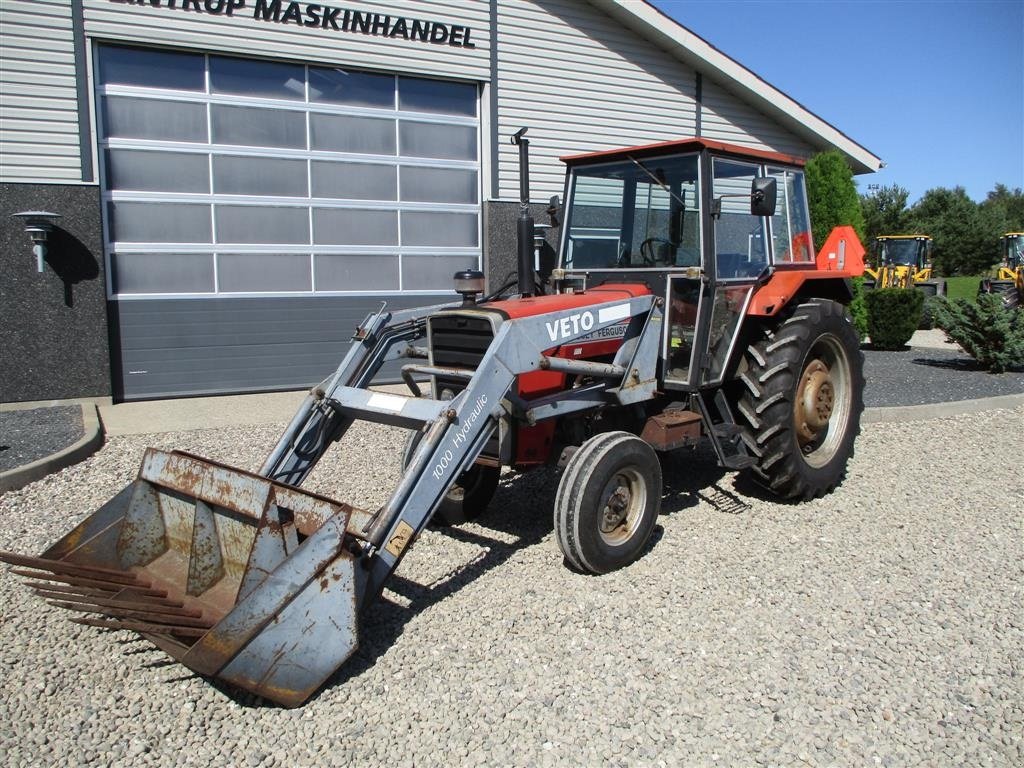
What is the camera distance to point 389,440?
746 cm

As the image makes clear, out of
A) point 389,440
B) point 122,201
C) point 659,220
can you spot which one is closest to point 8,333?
point 122,201

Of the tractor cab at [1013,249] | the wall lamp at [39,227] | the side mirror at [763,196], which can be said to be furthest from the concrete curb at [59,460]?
the tractor cab at [1013,249]

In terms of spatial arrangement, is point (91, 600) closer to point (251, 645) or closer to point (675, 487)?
point (251, 645)

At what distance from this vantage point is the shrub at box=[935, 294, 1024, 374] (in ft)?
35.9

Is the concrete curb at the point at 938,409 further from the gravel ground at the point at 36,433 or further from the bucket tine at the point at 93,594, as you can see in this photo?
the gravel ground at the point at 36,433

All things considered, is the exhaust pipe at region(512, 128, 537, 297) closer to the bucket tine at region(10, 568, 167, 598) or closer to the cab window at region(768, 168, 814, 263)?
the cab window at region(768, 168, 814, 263)

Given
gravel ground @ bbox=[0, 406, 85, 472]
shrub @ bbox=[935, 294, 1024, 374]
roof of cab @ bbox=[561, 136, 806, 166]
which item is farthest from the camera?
shrub @ bbox=[935, 294, 1024, 374]

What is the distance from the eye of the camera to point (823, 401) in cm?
584

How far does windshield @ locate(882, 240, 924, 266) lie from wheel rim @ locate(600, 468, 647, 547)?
20.7 m

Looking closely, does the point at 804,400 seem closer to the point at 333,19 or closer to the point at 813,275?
the point at 813,275

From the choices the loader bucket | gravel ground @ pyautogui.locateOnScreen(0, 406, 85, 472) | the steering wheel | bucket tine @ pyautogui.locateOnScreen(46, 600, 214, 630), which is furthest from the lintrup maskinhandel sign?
bucket tine @ pyautogui.locateOnScreen(46, 600, 214, 630)

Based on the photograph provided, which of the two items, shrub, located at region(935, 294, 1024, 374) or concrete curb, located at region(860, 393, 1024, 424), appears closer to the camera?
concrete curb, located at region(860, 393, 1024, 424)

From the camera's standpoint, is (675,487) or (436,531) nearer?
(436,531)

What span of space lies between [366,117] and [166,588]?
7739 millimetres
